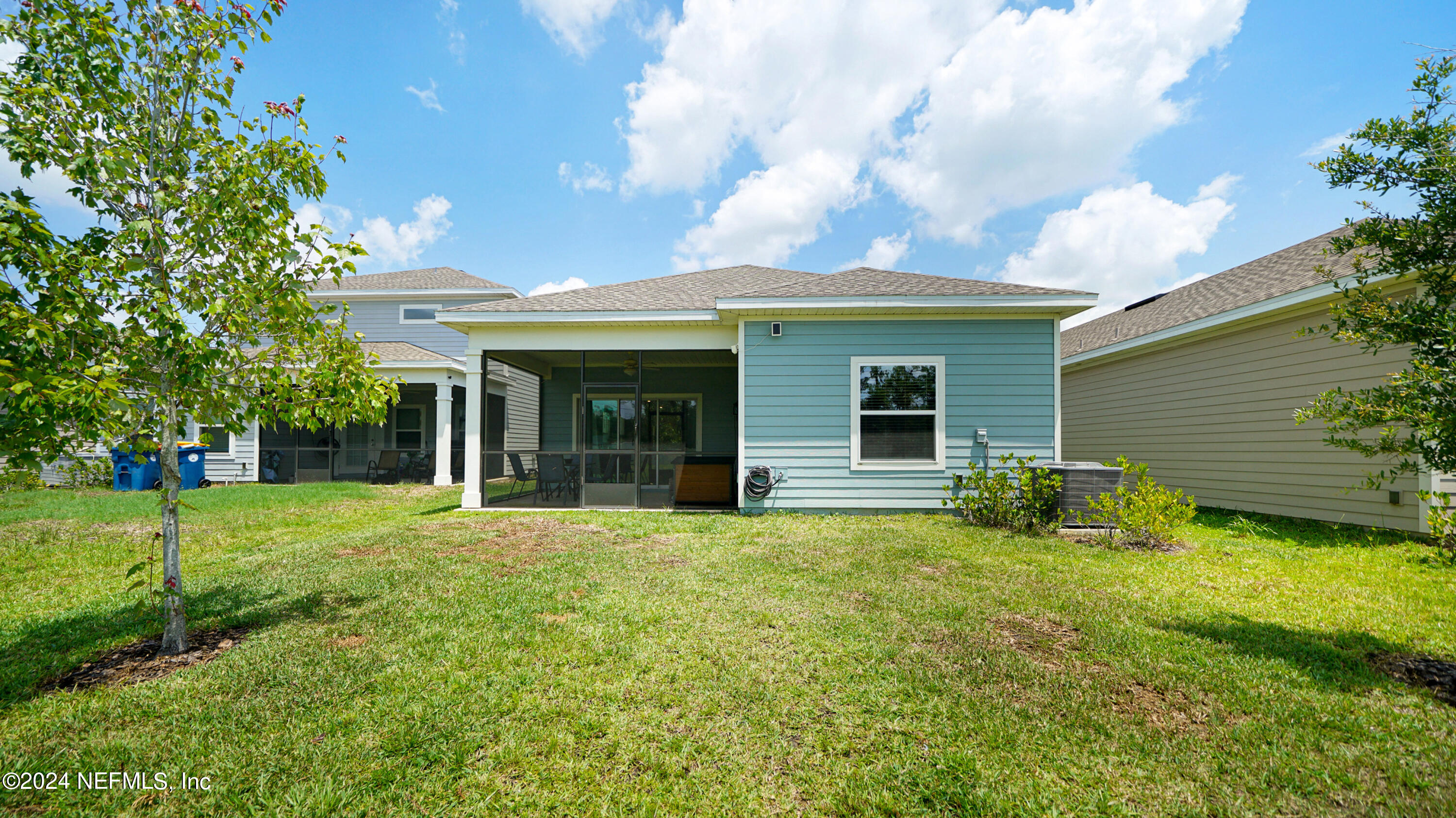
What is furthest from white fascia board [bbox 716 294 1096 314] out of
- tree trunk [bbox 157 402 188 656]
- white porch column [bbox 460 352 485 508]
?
tree trunk [bbox 157 402 188 656]

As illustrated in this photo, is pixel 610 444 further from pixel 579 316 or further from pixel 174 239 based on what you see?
pixel 174 239

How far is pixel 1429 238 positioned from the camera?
2.75m

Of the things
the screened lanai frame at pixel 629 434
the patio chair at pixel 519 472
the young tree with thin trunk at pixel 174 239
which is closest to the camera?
the young tree with thin trunk at pixel 174 239

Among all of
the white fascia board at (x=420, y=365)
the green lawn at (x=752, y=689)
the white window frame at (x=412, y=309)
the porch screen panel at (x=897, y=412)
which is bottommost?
the green lawn at (x=752, y=689)

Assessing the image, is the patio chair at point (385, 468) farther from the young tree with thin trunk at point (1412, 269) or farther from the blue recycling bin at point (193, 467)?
the young tree with thin trunk at point (1412, 269)

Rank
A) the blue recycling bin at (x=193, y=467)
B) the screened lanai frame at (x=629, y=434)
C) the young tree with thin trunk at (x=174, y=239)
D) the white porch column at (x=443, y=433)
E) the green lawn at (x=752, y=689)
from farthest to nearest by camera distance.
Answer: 1. the white porch column at (x=443, y=433)
2. the blue recycling bin at (x=193, y=467)
3. the screened lanai frame at (x=629, y=434)
4. the young tree with thin trunk at (x=174, y=239)
5. the green lawn at (x=752, y=689)

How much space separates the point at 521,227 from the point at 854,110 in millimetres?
8189

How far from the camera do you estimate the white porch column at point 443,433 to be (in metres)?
12.4

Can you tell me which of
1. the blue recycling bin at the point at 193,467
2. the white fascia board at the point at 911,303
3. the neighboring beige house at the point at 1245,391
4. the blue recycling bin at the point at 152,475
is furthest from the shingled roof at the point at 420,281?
the neighboring beige house at the point at 1245,391

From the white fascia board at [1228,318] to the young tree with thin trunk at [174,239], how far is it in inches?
344

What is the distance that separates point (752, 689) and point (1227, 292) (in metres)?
11.3

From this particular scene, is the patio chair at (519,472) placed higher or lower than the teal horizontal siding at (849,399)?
lower

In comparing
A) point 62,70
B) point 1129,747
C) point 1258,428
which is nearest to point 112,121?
point 62,70

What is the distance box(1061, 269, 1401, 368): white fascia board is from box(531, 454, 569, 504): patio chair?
1039 centimetres
